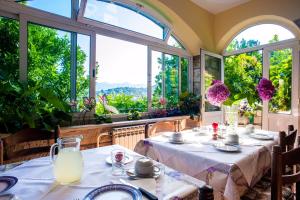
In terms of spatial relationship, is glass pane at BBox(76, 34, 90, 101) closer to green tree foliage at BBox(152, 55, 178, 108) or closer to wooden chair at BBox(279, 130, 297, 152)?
green tree foliage at BBox(152, 55, 178, 108)

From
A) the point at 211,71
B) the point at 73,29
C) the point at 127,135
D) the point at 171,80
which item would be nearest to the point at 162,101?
the point at 171,80

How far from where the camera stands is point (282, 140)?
1.32m

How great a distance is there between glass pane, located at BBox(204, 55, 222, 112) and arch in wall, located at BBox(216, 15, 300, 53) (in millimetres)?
346

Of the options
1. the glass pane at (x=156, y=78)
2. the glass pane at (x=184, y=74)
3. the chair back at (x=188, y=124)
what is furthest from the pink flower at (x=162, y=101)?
the chair back at (x=188, y=124)

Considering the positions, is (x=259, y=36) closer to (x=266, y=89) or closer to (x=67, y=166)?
(x=266, y=89)

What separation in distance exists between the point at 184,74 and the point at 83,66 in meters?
2.03

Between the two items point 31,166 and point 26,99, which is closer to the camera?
point 31,166

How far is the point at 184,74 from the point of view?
3779 mm

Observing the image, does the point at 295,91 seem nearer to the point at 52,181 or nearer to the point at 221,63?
the point at 221,63

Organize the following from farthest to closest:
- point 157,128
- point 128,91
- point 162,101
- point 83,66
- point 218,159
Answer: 1. point 162,101
2. point 128,91
3. point 83,66
4. point 157,128
5. point 218,159

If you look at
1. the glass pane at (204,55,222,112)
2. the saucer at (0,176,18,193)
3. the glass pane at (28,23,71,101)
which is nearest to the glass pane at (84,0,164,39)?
the glass pane at (28,23,71,101)

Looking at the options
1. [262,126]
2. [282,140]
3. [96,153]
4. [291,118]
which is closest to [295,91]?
[291,118]

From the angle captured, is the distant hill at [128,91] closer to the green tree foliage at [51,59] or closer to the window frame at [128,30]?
the green tree foliage at [51,59]

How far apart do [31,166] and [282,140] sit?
1.56 meters
